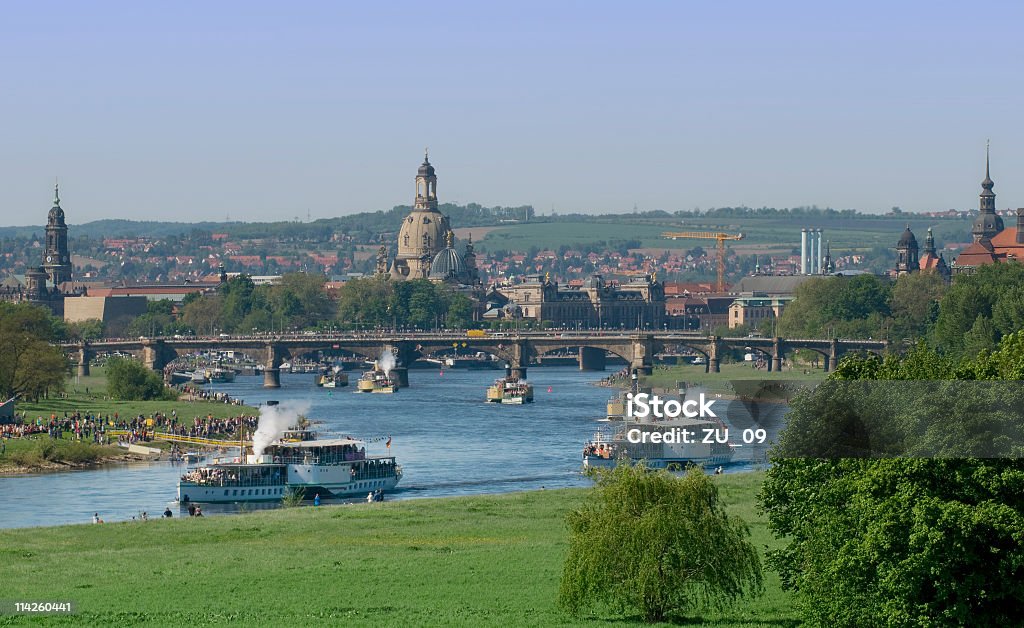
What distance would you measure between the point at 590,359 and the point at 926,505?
A: 155 m

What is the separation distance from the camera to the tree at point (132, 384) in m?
119

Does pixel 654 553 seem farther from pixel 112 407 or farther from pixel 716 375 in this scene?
pixel 716 375

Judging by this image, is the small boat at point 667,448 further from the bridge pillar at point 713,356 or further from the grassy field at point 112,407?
the bridge pillar at point 713,356

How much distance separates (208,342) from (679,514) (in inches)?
4902

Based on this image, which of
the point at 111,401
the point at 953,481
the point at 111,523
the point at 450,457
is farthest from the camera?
the point at 111,401

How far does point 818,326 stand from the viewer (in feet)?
594

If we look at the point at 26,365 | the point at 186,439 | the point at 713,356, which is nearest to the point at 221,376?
the point at 713,356

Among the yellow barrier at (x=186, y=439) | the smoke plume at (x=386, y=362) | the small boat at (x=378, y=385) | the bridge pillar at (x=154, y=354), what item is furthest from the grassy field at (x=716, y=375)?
the yellow barrier at (x=186, y=439)

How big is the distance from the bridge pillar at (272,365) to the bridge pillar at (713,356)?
3290 centimetres

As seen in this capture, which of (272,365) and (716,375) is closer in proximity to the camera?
(716,375)

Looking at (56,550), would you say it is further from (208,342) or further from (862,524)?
(208,342)

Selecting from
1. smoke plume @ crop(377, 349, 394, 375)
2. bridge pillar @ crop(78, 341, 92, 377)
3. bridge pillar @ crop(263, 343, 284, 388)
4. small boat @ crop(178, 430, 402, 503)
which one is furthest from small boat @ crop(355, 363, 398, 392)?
small boat @ crop(178, 430, 402, 503)

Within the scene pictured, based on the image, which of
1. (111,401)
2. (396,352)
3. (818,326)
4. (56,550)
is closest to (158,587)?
(56,550)

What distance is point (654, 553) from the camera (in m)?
39.2
